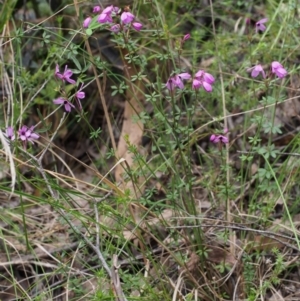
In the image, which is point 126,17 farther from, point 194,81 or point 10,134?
point 10,134

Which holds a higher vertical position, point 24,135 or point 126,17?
point 126,17

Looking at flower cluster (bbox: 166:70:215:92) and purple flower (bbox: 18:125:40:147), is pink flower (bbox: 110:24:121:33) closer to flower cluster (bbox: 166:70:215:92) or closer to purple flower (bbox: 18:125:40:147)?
flower cluster (bbox: 166:70:215:92)

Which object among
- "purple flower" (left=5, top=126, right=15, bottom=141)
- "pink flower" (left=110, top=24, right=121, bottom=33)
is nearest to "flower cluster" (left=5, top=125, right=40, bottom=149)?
"purple flower" (left=5, top=126, right=15, bottom=141)

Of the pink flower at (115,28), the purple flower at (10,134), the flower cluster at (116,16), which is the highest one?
the flower cluster at (116,16)

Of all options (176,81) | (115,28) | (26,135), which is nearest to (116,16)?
(115,28)

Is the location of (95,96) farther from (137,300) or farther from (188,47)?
(137,300)

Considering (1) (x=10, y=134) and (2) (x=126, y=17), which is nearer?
(2) (x=126, y=17)

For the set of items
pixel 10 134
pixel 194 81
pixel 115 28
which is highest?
pixel 115 28

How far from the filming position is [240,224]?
84.0 inches

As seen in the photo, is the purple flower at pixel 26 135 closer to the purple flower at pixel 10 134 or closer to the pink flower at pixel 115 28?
the purple flower at pixel 10 134

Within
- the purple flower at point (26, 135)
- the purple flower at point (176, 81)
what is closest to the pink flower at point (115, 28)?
the purple flower at point (176, 81)

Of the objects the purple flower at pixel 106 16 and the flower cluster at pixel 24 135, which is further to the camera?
the flower cluster at pixel 24 135

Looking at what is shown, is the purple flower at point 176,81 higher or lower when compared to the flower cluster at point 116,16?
lower

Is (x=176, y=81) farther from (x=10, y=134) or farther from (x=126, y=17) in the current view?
(x=10, y=134)
